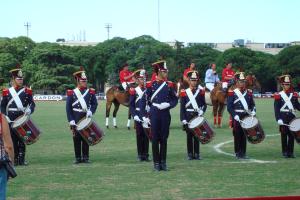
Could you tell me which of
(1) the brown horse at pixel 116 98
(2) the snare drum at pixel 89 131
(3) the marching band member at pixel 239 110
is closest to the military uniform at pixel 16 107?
(2) the snare drum at pixel 89 131

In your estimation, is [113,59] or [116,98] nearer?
[116,98]

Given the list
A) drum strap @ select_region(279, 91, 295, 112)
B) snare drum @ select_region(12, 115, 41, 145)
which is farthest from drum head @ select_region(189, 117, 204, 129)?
snare drum @ select_region(12, 115, 41, 145)

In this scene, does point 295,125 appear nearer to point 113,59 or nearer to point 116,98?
point 116,98

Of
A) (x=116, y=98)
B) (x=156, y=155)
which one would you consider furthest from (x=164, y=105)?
(x=116, y=98)

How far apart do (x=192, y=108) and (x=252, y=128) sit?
142 cm

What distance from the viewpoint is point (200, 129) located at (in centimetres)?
1389

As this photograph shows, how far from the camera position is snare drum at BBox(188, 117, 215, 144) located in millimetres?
13859

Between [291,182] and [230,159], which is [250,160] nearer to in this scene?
[230,159]

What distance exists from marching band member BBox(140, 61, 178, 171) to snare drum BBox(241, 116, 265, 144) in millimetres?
2160

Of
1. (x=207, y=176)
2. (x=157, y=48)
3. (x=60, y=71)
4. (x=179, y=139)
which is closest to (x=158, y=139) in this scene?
(x=207, y=176)

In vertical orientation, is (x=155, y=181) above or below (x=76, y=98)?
below

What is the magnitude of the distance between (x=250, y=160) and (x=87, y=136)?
3.60 metres

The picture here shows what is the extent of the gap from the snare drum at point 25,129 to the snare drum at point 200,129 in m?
3.38

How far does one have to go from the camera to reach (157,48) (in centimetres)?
10031
